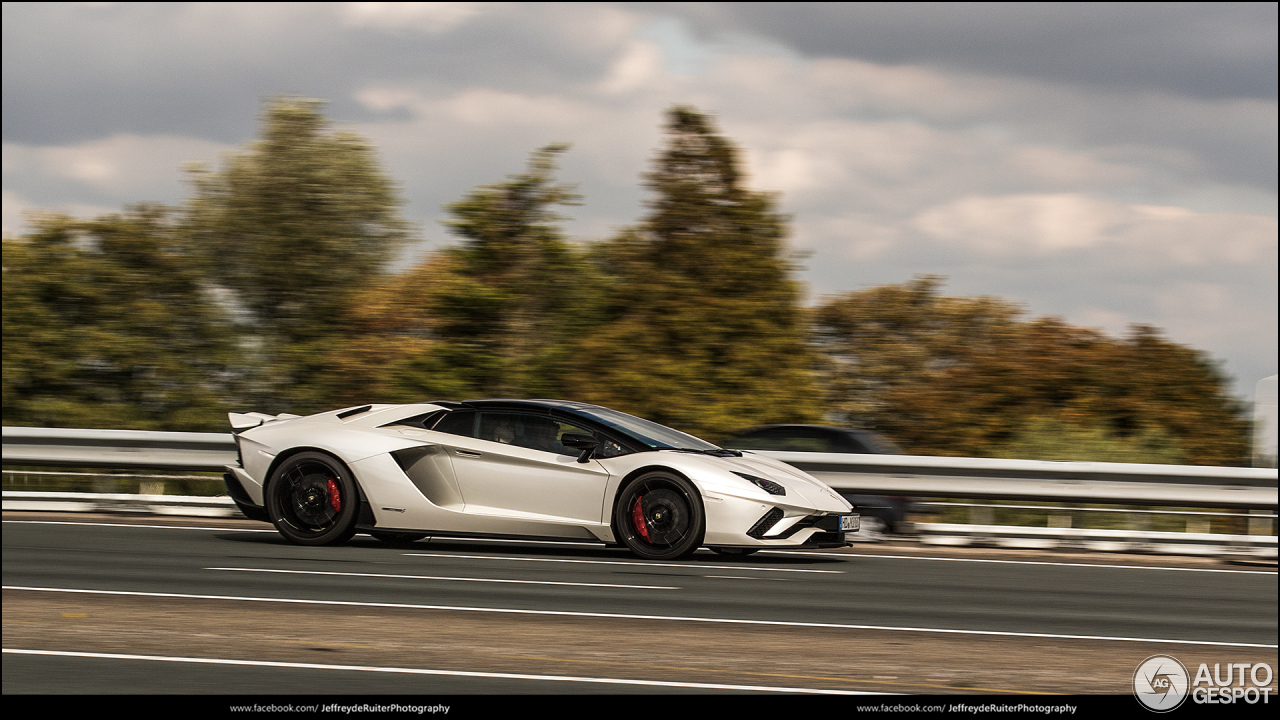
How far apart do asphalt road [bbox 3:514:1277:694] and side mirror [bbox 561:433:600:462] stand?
0.78m

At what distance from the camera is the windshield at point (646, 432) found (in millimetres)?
10070

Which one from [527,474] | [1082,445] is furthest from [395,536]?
[1082,445]

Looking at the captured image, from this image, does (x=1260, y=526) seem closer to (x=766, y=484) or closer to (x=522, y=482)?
(x=766, y=484)

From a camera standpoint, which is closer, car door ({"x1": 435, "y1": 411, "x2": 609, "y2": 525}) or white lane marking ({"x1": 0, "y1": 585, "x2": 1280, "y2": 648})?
white lane marking ({"x1": 0, "y1": 585, "x2": 1280, "y2": 648})

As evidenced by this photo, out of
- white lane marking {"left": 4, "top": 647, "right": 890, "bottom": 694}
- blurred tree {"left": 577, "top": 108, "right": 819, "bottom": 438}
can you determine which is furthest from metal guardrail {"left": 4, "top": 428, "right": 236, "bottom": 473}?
blurred tree {"left": 577, "top": 108, "right": 819, "bottom": 438}

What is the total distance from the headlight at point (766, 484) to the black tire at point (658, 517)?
39 cm

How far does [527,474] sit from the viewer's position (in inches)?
389

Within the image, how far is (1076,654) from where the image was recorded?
659 cm

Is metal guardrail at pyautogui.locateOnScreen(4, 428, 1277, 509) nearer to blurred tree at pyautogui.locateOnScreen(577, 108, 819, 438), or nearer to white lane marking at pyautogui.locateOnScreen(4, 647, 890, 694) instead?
white lane marking at pyautogui.locateOnScreen(4, 647, 890, 694)

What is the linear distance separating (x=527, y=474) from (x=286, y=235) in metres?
24.0

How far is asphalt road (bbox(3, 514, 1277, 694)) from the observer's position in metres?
5.80

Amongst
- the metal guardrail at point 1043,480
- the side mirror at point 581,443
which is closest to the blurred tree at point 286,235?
the metal guardrail at point 1043,480

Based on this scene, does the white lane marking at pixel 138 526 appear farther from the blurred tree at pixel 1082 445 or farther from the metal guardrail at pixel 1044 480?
the blurred tree at pixel 1082 445
